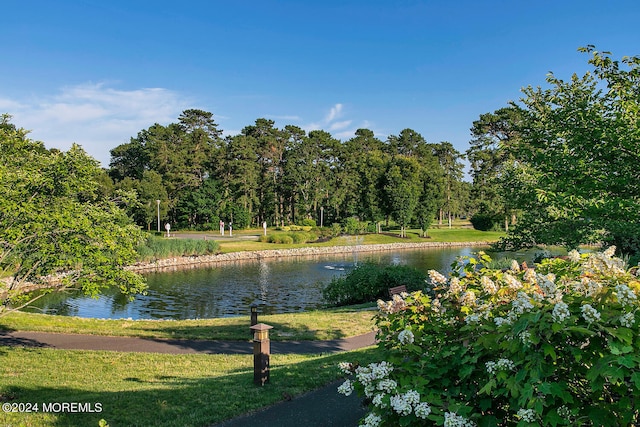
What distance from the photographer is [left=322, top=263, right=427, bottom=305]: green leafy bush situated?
18.7 metres

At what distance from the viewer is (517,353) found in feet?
10.4

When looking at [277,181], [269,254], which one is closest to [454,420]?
[269,254]

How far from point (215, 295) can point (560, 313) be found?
23375 millimetres

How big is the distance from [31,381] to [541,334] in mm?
8373

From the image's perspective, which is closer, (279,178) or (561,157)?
(561,157)

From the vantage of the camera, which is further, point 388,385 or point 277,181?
point 277,181

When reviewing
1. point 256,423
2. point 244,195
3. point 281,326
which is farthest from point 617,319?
point 244,195

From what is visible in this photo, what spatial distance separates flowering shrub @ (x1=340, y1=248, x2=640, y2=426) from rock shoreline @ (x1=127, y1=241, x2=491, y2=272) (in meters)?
31.1

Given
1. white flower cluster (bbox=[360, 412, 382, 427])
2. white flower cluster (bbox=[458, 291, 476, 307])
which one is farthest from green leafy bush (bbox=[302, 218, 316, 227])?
white flower cluster (bbox=[360, 412, 382, 427])

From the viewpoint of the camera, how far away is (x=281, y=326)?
1373 centimetres

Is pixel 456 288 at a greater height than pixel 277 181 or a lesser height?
lesser

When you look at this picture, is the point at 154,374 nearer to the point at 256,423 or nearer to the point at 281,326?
the point at 256,423

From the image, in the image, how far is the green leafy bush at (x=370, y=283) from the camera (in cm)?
1869

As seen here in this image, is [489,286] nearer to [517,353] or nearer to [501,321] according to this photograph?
[501,321]
